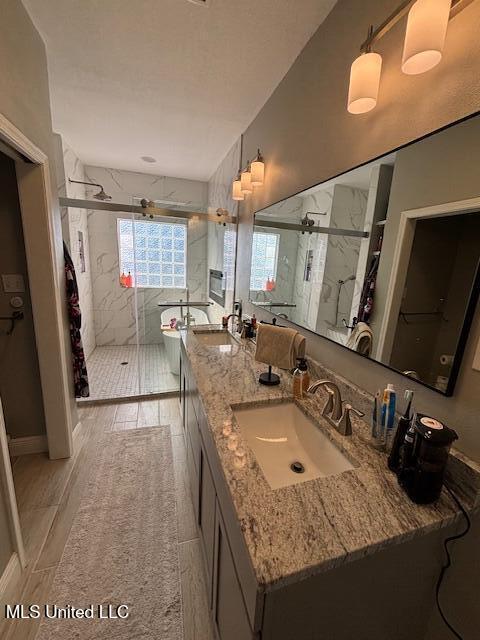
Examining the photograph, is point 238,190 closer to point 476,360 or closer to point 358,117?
point 358,117

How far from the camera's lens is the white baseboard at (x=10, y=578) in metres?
1.18

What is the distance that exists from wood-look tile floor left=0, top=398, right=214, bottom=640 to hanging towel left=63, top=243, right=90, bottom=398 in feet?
1.49

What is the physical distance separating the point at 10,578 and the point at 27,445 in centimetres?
103

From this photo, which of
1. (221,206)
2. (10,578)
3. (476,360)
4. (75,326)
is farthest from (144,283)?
(476,360)

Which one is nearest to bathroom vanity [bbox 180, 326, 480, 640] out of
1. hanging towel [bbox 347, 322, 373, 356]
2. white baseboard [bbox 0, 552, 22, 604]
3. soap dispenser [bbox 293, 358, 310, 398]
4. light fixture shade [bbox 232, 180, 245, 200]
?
soap dispenser [bbox 293, 358, 310, 398]

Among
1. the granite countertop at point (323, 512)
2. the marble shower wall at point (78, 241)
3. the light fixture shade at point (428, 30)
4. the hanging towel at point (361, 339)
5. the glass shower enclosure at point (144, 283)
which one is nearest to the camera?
the granite countertop at point (323, 512)

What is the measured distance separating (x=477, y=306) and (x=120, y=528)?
2.03 metres

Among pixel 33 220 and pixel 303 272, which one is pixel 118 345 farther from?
pixel 303 272

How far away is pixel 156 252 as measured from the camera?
14.6 feet

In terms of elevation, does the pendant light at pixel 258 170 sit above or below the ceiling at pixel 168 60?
below

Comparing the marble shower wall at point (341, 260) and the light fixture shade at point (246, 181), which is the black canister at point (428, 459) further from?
the light fixture shade at point (246, 181)

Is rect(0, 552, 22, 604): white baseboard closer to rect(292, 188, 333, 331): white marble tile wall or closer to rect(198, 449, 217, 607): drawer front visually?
rect(198, 449, 217, 607): drawer front

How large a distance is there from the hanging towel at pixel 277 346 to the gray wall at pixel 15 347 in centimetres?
172

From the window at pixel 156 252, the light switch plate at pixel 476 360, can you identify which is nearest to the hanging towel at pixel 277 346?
the light switch plate at pixel 476 360
